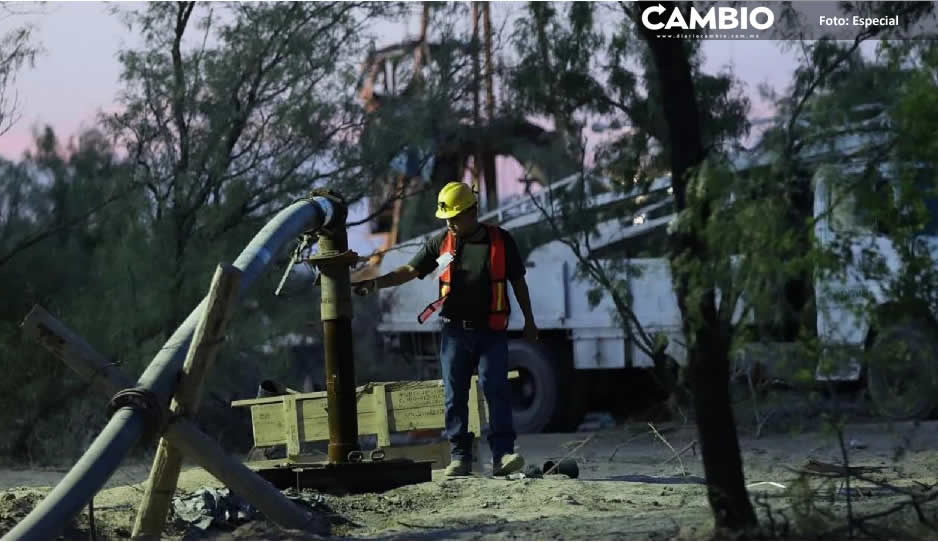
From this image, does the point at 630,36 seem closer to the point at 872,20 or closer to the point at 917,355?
the point at 872,20

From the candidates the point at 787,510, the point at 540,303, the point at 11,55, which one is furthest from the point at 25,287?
the point at 787,510

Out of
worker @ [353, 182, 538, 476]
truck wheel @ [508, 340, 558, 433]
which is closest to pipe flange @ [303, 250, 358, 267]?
worker @ [353, 182, 538, 476]

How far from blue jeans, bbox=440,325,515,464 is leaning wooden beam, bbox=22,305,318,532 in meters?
2.75

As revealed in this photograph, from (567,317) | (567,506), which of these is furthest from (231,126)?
(567,506)

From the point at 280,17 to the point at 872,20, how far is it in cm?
823

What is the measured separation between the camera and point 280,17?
57.5 feet

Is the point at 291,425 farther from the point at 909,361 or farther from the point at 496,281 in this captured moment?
the point at 909,361

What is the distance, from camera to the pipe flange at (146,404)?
7691 millimetres

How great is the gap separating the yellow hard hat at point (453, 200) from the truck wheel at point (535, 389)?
296 inches

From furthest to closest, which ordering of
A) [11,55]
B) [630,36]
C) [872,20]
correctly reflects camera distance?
[11,55]
[630,36]
[872,20]

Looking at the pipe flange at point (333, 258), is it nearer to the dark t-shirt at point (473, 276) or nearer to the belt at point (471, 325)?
the dark t-shirt at point (473, 276)

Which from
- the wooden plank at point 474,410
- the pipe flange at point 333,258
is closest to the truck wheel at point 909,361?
the wooden plank at point 474,410

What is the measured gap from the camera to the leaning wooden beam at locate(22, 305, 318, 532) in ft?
26.0

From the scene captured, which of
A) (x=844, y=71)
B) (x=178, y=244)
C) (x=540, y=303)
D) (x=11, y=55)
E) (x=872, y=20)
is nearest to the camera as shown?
(x=872, y=20)
